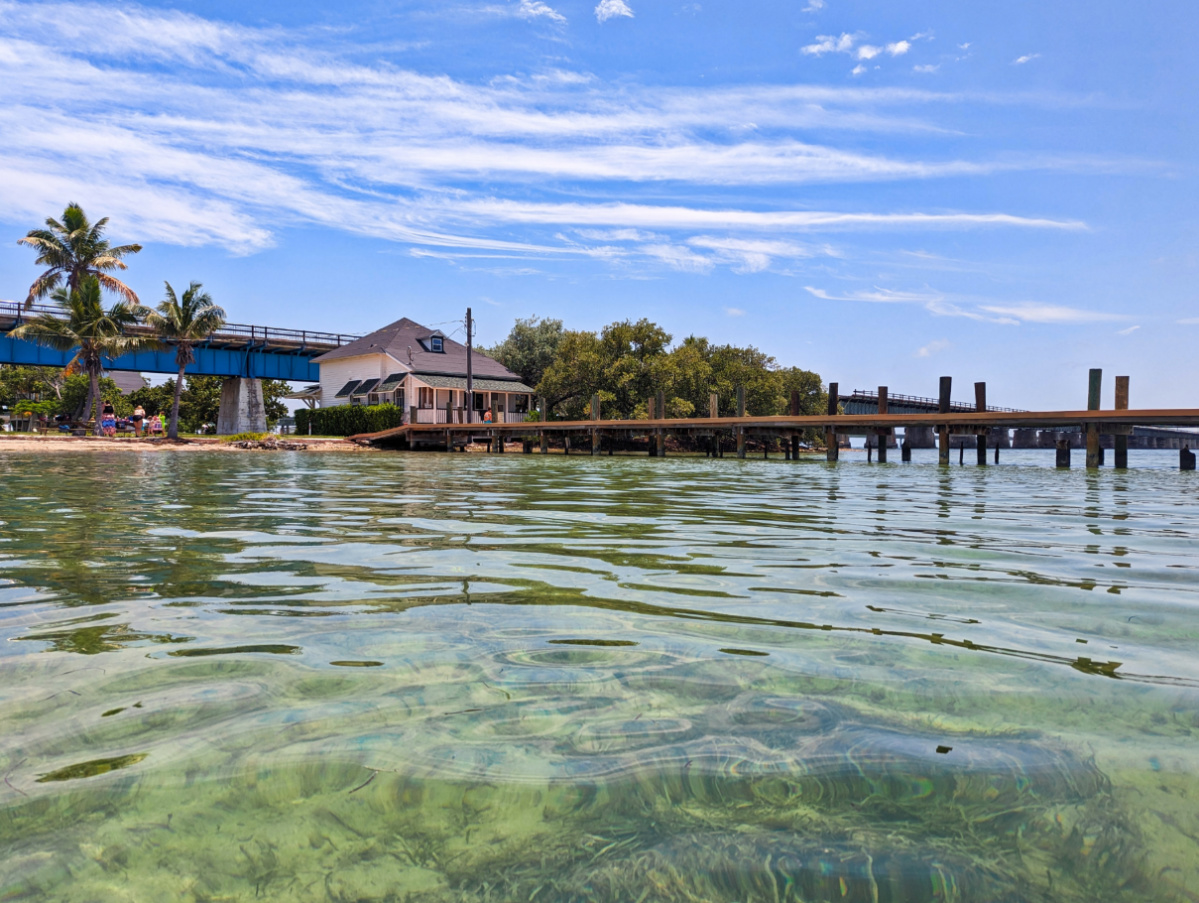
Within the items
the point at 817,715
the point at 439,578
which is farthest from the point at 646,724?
the point at 439,578

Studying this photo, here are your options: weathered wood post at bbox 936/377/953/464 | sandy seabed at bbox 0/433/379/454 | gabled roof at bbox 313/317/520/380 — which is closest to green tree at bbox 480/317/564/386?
gabled roof at bbox 313/317/520/380

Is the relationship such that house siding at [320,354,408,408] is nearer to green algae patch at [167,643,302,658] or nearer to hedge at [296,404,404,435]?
hedge at [296,404,404,435]

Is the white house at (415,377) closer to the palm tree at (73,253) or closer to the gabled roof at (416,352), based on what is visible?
the gabled roof at (416,352)

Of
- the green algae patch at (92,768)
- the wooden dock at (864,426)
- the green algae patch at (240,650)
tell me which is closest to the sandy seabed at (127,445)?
the wooden dock at (864,426)

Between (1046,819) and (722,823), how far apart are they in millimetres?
752

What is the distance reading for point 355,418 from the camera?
152 feet

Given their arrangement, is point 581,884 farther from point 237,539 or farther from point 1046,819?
point 237,539

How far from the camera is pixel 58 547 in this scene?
605 centimetres

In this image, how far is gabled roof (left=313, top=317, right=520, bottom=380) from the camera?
5019cm

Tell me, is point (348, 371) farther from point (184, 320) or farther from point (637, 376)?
point (637, 376)

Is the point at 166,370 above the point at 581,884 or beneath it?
above

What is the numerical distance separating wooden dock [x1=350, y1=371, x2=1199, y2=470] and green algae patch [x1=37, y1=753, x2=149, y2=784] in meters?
22.7

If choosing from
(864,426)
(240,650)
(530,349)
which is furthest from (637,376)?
(240,650)

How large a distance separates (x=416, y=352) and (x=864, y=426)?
110 feet
